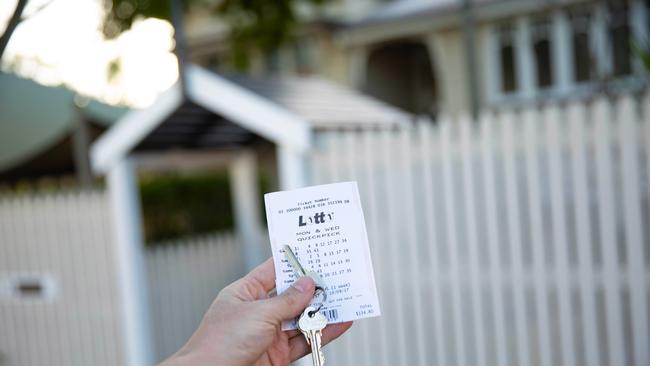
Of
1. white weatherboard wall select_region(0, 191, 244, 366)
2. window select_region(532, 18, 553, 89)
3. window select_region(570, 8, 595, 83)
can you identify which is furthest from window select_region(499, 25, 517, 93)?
white weatherboard wall select_region(0, 191, 244, 366)

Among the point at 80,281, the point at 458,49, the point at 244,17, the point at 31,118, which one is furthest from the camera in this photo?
the point at 458,49

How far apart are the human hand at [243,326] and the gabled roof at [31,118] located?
25.4 feet

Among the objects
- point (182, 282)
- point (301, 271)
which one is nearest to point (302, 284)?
point (301, 271)

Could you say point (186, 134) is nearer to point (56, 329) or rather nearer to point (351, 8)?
point (56, 329)

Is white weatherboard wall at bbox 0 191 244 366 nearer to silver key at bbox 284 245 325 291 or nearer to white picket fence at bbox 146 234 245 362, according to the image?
white picket fence at bbox 146 234 245 362

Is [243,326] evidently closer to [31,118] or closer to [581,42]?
[31,118]

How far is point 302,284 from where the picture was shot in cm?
141

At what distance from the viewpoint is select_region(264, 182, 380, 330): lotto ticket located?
4.75 ft

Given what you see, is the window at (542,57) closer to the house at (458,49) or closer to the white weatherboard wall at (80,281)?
the house at (458,49)

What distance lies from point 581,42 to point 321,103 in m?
7.61

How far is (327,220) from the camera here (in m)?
1.46

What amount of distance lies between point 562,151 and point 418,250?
3.60 feet

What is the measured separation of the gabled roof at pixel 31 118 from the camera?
8922mm

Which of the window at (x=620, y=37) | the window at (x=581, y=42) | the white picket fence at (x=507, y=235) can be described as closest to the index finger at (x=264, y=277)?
the white picket fence at (x=507, y=235)
